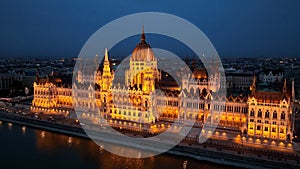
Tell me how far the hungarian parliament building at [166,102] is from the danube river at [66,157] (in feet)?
20.5

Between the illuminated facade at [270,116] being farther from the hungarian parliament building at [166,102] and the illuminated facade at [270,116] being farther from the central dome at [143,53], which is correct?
the central dome at [143,53]

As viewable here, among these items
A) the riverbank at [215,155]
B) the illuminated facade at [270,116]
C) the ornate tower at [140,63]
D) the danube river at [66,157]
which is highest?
the ornate tower at [140,63]

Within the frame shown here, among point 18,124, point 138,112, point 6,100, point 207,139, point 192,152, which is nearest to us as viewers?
point 192,152

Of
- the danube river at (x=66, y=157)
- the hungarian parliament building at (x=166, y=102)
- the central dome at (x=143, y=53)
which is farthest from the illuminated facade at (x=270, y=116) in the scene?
the central dome at (x=143, y=53)

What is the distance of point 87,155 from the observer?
112 feet

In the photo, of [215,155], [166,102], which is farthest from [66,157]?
[215,155]

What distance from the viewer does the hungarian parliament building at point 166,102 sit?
33.8m

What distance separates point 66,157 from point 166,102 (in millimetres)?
16222

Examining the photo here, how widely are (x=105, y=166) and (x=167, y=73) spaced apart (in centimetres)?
3099

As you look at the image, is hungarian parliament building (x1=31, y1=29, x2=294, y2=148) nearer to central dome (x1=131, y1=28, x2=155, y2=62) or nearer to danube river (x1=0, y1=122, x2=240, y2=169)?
central dome (x1=131, y1=28, x2=155, y2=62)

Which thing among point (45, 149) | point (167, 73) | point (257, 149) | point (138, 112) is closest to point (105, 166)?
point (45, 149)

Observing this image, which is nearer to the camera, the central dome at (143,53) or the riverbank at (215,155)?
the riverbank at (215,155)

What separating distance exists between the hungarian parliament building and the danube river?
625 cm

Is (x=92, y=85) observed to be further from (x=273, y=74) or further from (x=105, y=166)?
(x=273, y=74)
